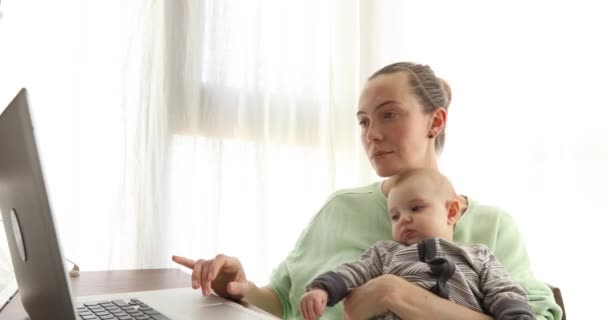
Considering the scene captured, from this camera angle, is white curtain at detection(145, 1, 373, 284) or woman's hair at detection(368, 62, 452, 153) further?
white curtain at detection(145, 1, 373, 284)

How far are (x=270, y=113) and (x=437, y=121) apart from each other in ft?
2.38

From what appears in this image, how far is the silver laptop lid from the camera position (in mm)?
497

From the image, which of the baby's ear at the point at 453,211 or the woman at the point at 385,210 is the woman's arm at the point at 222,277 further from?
the baby's ear at the point at 453,211

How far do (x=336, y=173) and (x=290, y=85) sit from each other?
1.28ft

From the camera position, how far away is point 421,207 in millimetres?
1173

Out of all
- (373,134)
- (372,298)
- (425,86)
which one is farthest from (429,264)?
(425,86)

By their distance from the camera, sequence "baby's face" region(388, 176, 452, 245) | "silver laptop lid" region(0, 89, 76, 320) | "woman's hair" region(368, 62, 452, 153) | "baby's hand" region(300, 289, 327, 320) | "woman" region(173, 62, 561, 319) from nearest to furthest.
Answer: "silver laptop lid" region(0, 89, 76, 320) < "baby's hand" region(300, 289, 327, 320) < "baby's face" region(388, 176, 452, 245) < "woman" region(173, 62, 561, 319) < "woman's hair" region(368, 62, 452, 153)

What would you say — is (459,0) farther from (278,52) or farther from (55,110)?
(55,110)

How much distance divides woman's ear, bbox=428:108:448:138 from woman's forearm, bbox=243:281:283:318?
1.89 ft

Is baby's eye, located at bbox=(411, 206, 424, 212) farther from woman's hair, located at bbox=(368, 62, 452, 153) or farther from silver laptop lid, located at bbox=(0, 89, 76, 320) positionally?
silver laptop lid, located at bbox=(0, 89, 76, 320)

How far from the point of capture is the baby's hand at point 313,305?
95 centimetres

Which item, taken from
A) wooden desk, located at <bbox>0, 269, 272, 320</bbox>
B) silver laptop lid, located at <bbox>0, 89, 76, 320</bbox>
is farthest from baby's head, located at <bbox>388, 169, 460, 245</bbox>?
silver laptop lid, located at <bbox>0, 89, 76, 320</bbox>

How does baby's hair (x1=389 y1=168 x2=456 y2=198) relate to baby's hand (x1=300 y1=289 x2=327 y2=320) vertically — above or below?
above

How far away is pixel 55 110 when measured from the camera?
163cm
